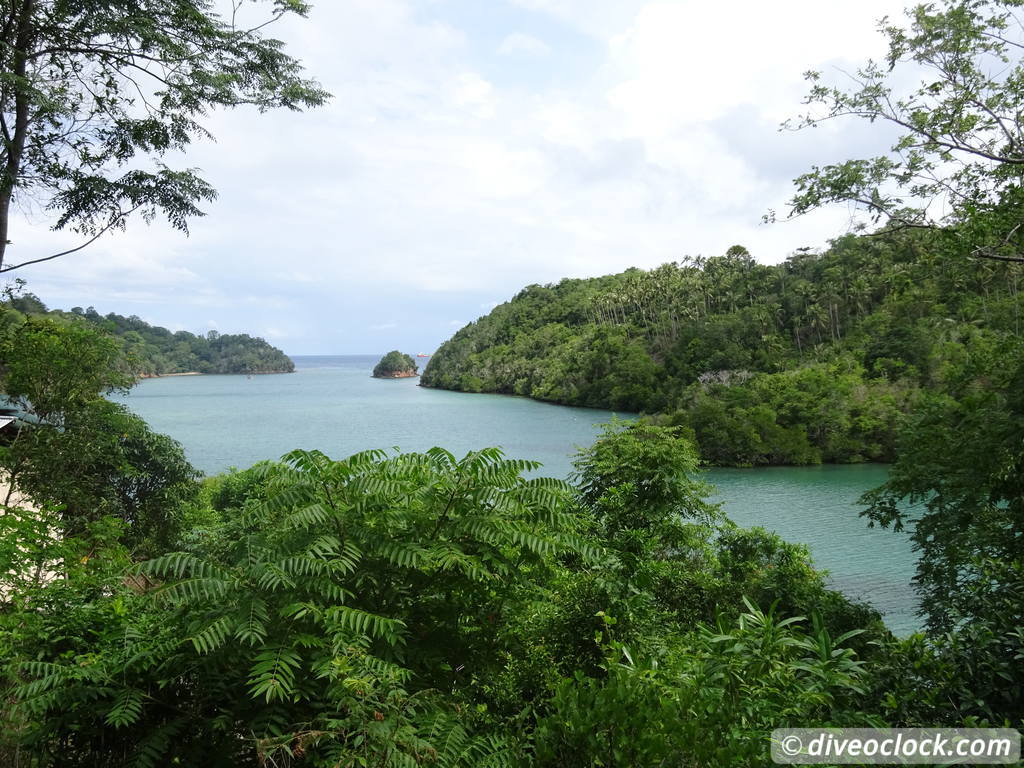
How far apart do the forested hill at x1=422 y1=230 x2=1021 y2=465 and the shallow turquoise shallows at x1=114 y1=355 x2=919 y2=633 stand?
3042 mm

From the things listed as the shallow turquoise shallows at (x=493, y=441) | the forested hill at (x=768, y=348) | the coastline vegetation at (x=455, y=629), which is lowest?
the shallow turquoise shallows at (x=493, y=441)

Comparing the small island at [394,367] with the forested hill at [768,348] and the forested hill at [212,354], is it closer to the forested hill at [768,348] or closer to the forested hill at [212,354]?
the forested hill at [212,354]

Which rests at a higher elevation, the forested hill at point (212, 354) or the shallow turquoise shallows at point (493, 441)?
the forested hill at point (212, 354)

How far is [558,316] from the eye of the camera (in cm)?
9631

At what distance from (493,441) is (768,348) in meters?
27.3

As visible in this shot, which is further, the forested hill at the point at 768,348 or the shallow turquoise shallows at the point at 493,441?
the forested hill at the point at 768,348

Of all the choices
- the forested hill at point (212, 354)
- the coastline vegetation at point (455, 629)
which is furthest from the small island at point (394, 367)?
the coastline vegetation at point (455, 629)

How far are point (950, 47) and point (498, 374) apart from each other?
3136 inches

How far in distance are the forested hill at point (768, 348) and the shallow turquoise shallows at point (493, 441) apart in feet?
9.98

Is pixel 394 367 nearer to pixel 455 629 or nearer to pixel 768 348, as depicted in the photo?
pixel 768 348

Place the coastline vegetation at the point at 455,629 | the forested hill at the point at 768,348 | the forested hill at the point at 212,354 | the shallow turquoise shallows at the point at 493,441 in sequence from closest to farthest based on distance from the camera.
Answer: the coastline vegetation at the point at 455,629 < the shallow turquoise shallows at the point at 493,441 < the forested hill at the point at 768,348 < the forested hill at the point at 212,354

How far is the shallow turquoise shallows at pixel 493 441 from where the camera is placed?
68.7ft

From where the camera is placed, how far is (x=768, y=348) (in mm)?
56500

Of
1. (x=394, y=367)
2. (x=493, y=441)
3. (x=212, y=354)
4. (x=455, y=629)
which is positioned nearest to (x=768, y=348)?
(x=493, y=441)
